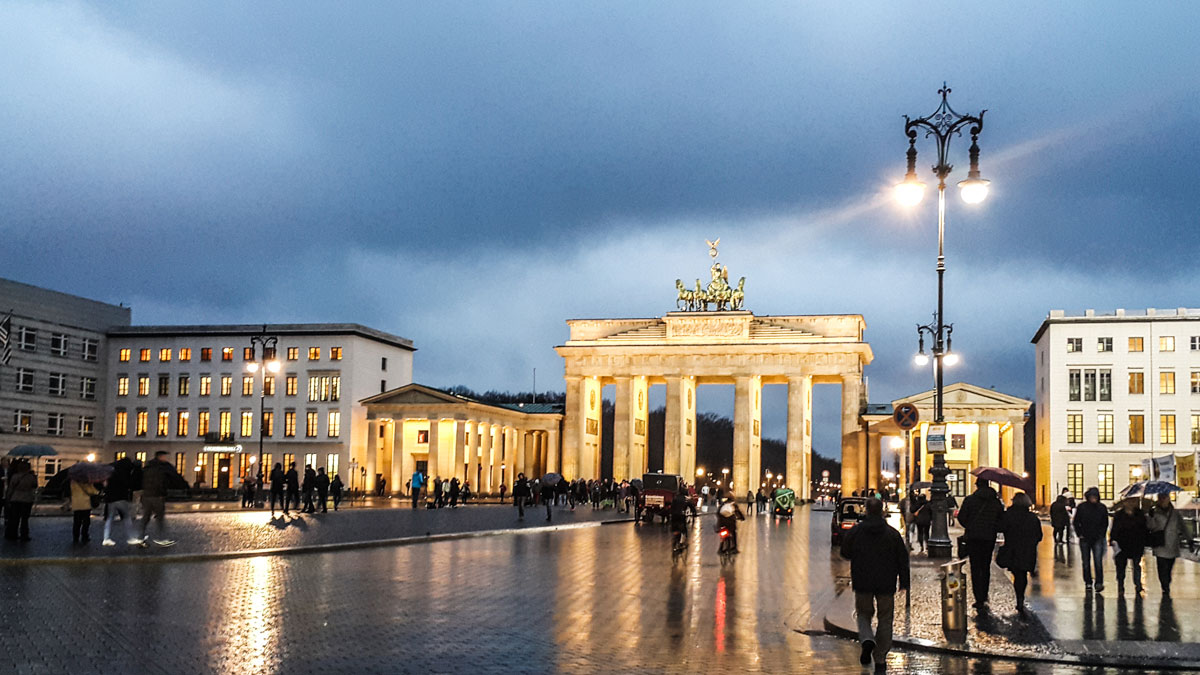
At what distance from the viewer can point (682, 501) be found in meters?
31.1

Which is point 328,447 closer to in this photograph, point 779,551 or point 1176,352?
point 1176,352

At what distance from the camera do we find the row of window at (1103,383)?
270 feet

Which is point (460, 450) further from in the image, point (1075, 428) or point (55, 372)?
point (1075, 428)

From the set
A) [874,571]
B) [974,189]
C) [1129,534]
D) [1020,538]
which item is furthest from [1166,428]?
[874,571]

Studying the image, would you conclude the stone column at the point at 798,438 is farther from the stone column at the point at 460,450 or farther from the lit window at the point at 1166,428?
the lit window at the point at 1166,428

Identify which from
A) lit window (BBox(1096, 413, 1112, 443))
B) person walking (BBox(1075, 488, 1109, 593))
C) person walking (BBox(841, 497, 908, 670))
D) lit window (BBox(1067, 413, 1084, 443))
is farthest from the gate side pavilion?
person walking (BBox(841, 497, 908, 670))

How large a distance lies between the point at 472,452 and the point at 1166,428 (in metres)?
49.9

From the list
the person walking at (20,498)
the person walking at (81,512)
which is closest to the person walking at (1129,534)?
the person walking at (81,512)

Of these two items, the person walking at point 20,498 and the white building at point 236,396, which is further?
the white building at point 236,396

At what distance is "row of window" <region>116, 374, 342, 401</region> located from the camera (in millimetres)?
95875

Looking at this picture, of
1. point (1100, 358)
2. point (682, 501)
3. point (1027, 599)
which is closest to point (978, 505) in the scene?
point (1027, 599)

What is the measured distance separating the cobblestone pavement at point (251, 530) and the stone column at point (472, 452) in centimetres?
4629

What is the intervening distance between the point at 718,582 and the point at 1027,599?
5.40m

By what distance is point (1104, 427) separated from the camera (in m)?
83.9
